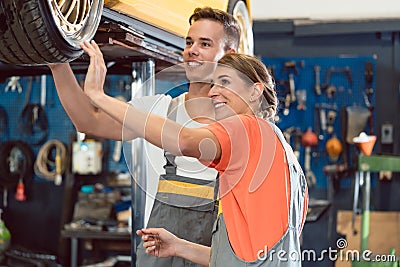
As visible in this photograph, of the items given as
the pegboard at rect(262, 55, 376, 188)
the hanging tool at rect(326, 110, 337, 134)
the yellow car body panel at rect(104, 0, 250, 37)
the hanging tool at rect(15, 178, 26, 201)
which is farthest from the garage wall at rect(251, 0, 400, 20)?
the yellow car body panel at rect(104, 0, 250, 37)

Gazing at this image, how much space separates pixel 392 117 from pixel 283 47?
4.22ft

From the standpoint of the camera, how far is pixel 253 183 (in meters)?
2.03

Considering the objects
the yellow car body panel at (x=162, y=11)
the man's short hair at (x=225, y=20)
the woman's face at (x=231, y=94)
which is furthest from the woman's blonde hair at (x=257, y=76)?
the yellow car body panel at (x=162, y=11)

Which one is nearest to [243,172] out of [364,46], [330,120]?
[330,120]

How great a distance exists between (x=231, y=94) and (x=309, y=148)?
4792 millimetres

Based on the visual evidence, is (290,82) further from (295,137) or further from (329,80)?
(295,137)

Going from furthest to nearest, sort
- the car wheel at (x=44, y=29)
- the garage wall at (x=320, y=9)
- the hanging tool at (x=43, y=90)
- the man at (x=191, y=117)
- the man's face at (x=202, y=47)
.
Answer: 1. the hanging tool at (x=43, y=90)
2. the garage wall at (x=320, y=9)
3. the man's face at (x=202, y=47)
4. the man at (x=191, y=117)
5. the car wheel at (x=44, y=29)

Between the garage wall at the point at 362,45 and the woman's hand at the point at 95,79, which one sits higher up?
the garage wall at the point at 362,45

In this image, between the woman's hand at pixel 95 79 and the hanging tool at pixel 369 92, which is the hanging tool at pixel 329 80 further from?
→ the woman's hand at pixel 95 79

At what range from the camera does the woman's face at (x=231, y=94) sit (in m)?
2.18

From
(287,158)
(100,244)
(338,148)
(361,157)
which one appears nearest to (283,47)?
(338,148)

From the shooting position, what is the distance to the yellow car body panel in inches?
107

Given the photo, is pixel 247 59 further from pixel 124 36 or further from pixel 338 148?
pixel 338 148

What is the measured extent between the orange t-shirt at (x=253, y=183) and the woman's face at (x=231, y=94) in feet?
0.42
